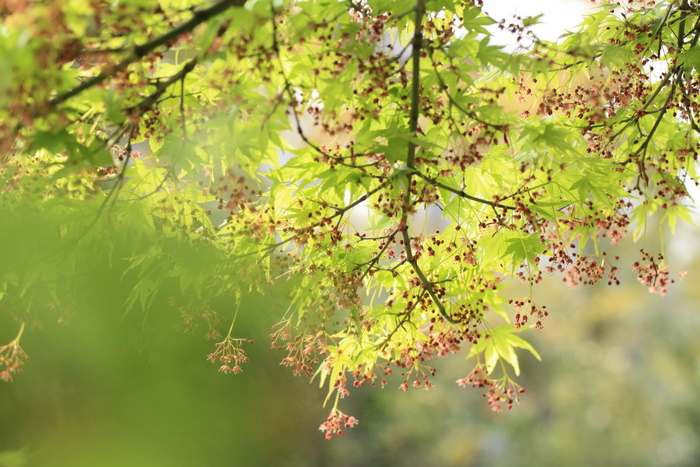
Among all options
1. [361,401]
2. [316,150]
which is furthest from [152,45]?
[361,401]

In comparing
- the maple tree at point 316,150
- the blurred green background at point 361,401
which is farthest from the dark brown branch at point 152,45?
the blurred green background at point 361,401

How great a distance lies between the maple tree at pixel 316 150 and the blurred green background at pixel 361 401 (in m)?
0.41

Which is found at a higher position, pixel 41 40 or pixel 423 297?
pixel 423 297

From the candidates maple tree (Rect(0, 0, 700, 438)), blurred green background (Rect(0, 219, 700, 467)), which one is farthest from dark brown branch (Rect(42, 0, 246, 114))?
blurred green background (Rect(0, 219, 700, 467))

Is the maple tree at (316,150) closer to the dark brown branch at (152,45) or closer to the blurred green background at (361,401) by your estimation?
the dark brown branch at (152,45)

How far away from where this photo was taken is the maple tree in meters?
0.76

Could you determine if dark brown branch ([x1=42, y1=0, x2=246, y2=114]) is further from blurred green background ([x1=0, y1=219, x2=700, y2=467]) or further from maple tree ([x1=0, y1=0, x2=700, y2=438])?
blurred green background ([x1=0, y1=219, x2=700, y2=467])

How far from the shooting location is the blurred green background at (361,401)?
2.75 meters

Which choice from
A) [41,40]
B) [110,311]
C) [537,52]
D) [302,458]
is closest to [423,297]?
[537,52]

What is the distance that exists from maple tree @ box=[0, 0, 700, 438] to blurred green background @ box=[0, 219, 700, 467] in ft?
1.33

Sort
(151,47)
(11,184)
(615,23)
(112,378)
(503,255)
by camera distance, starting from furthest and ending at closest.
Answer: (112,378)
(615,23)
(503,255)
(11,184)
(151,47)

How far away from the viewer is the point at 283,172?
1.14 metres

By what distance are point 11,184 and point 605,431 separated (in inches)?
253

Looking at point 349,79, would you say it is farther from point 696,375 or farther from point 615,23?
point 696,375
